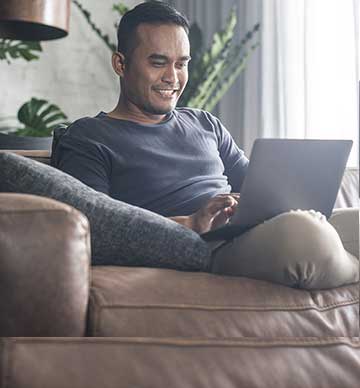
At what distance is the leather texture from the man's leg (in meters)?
0.15

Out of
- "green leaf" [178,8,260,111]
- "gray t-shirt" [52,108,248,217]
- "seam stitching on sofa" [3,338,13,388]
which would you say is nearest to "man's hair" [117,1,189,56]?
"gray t-shirt" [52,108,248,217]

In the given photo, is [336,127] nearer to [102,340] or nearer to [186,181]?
[186,181]

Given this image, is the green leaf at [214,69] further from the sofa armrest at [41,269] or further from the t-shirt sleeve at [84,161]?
the sofa armrest at [41,269]

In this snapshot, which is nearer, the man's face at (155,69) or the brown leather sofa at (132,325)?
the brown leather sofa at (132,325)

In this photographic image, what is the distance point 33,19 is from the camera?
Answer: 2912mm

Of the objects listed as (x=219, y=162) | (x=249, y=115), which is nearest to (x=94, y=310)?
(x=219, y=162)

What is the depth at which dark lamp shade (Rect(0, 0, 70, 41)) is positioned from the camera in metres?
2.88

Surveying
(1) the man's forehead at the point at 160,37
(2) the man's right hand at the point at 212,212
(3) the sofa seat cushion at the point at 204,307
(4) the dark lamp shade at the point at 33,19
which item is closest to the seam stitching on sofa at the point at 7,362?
(3) the sofa seat cushion at the point at 204,307

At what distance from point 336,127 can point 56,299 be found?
240 cm

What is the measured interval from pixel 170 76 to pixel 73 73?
210 cm

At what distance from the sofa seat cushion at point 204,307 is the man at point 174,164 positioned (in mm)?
53

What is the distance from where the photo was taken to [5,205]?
3.87 feet

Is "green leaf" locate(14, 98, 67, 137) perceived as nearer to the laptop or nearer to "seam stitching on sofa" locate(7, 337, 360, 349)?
the laptop

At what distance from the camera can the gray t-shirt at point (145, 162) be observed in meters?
1.91
